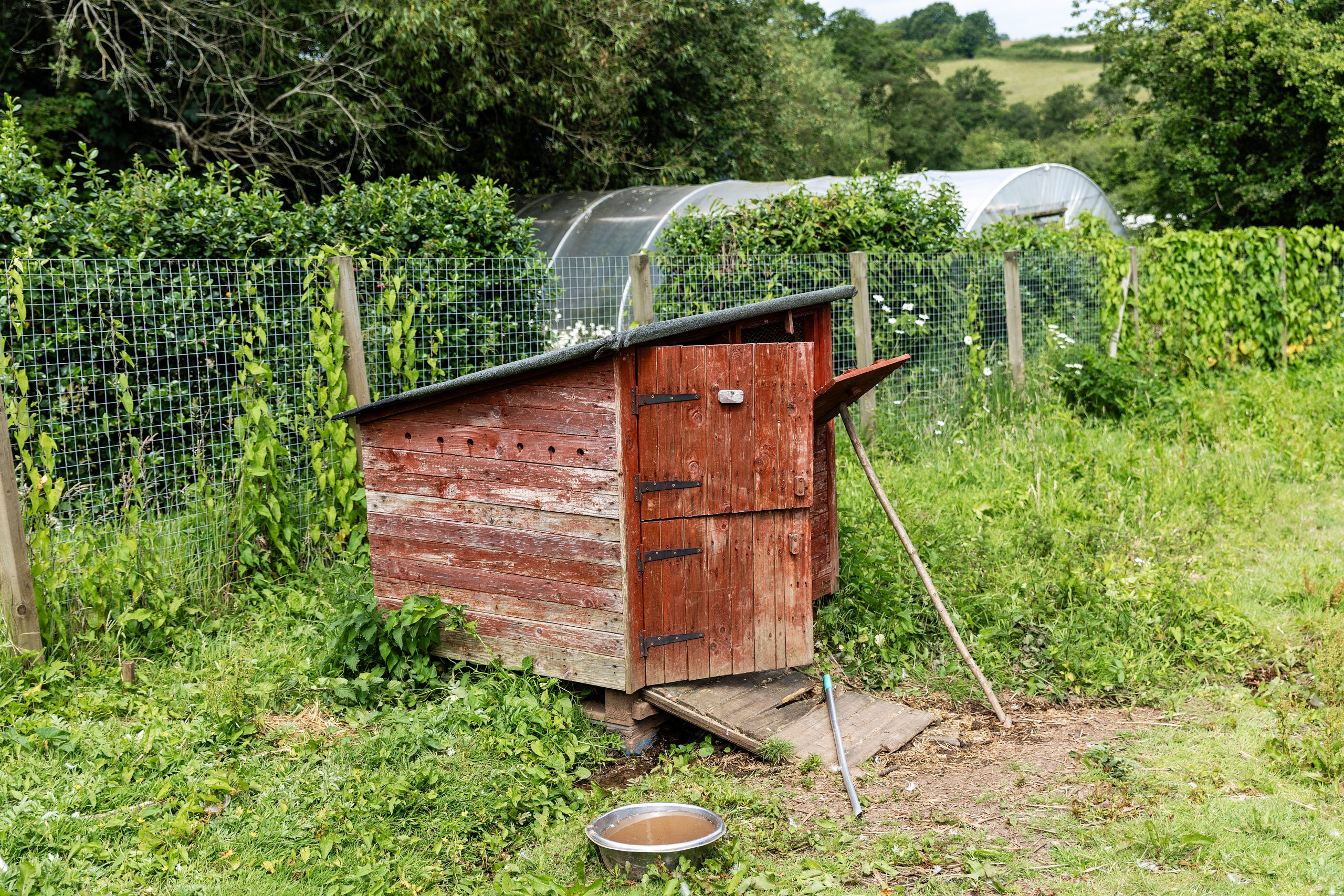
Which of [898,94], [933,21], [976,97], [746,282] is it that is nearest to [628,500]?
[746,282]

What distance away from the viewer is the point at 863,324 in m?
8.47

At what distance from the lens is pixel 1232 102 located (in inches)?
725

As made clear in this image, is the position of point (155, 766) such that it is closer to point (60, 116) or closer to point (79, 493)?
point (79, 493)

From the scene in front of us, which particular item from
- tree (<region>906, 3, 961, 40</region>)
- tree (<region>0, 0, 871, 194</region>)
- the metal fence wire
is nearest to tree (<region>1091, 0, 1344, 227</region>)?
tree (<region>0, 0, 871, 194</region>)

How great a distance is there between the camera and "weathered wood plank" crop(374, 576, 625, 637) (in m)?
4.45

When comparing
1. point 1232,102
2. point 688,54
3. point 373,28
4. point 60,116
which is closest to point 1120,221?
point 1232,102

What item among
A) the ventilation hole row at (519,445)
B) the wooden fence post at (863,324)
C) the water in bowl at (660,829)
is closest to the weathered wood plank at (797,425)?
the ventilation hole row at (519,445)

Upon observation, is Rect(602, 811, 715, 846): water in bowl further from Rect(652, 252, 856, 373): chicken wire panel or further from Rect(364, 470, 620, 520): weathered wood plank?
Rect(652, 252, 856, 373): chicken wire panel

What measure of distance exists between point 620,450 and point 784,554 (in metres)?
0.90

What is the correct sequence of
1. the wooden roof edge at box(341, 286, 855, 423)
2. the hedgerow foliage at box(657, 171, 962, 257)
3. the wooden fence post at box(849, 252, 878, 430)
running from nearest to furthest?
the wooden roof edge at box(341, 286, 855, 423) < the wooden fence post at box(849, 252, 878, 430) < the hedgerow foliage at box(657, 171, 962, 257)

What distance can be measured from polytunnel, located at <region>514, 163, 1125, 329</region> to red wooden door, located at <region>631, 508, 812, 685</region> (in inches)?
260

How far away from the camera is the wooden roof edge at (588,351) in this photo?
13.7ft

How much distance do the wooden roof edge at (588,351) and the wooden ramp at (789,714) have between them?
4.78ft

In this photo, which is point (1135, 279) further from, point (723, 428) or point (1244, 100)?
point (1244, 100)
